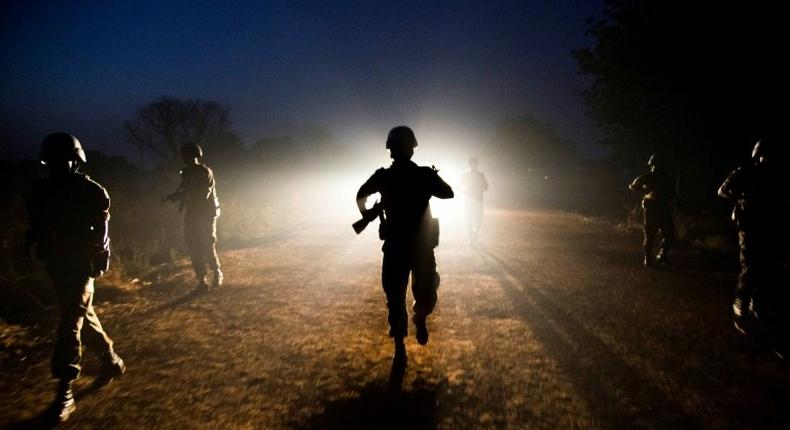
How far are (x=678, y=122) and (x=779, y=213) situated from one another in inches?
430

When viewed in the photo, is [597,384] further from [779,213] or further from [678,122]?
[678,122]

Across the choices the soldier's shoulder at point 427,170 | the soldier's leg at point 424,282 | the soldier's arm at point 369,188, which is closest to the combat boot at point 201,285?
the soldier's arm at point 369,188

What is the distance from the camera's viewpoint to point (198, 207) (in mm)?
6398

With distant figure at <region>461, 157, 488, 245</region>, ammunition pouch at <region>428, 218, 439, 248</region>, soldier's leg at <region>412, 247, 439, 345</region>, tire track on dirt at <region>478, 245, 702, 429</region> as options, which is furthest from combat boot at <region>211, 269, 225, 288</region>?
distant figure at <region>461, 157, 488, 245</region>

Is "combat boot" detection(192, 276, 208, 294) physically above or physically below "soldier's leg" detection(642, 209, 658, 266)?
below

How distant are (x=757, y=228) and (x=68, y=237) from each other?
21.7ft

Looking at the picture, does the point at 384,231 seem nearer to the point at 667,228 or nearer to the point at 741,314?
the point at 741,314

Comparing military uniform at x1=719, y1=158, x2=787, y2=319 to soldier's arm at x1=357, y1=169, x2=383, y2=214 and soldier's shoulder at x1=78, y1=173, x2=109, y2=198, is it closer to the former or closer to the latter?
soldier's arm at x1=357, y1=169, x2=383, y2=214

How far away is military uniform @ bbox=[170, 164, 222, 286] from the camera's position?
20.5ft

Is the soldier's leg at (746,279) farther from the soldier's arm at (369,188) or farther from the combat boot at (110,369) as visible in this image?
the combat boot at (110,369)

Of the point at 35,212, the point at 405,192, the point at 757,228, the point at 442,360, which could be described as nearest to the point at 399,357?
the point at 442,360

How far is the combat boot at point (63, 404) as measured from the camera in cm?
295

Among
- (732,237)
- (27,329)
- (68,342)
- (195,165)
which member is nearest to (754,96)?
(732,237)

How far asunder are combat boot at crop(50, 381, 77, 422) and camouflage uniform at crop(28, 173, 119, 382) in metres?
0.06
